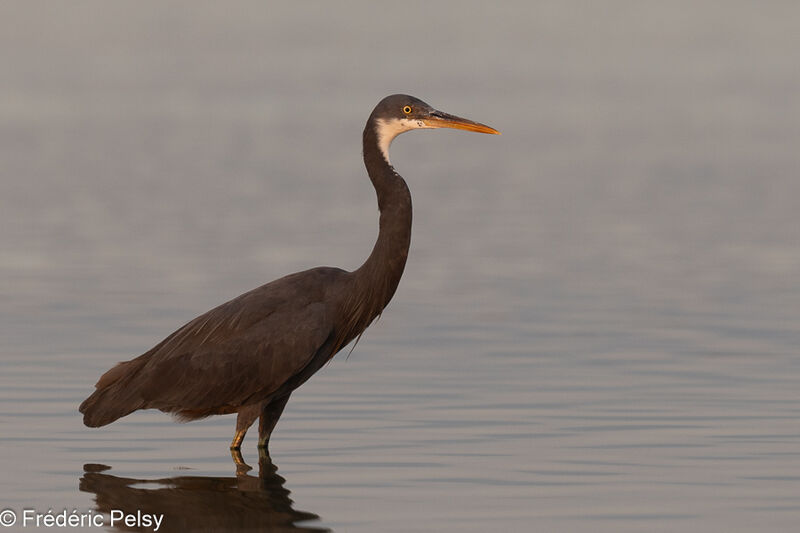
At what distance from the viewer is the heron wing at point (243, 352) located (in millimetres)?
14680

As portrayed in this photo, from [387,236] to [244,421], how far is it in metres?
1.92

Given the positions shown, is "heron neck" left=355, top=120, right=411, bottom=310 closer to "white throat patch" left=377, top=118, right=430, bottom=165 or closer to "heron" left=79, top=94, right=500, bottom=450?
"heron" left=79, top=94, right=500, bottom=450

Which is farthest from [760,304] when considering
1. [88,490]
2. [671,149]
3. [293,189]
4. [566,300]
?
[671,149]

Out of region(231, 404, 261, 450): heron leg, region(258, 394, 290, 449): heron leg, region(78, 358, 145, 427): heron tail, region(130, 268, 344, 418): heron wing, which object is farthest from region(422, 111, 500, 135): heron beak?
region(78, 358, 145, 427): heron tail

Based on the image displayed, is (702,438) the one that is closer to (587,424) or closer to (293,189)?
(587,424)

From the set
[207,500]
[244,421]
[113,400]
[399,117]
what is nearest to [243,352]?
[244,421]

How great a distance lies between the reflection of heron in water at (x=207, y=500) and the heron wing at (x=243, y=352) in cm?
83

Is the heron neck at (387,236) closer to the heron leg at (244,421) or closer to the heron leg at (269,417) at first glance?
the heron leg at (269,417)

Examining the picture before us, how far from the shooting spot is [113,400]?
583 inches

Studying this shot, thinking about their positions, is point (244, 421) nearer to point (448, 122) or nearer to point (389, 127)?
point (389, 127)

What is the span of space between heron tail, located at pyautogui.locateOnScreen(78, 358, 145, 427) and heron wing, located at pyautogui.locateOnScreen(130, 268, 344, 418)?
75mm

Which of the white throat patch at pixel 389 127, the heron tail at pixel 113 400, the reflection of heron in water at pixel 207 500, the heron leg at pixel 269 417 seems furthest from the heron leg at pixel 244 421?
the white throat patch at pixel 389 127

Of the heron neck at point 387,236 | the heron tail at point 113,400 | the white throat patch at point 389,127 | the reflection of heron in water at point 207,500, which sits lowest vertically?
the reflection of heron in water at point 207,500

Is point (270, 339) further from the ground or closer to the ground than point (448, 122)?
A: closer to the ground
